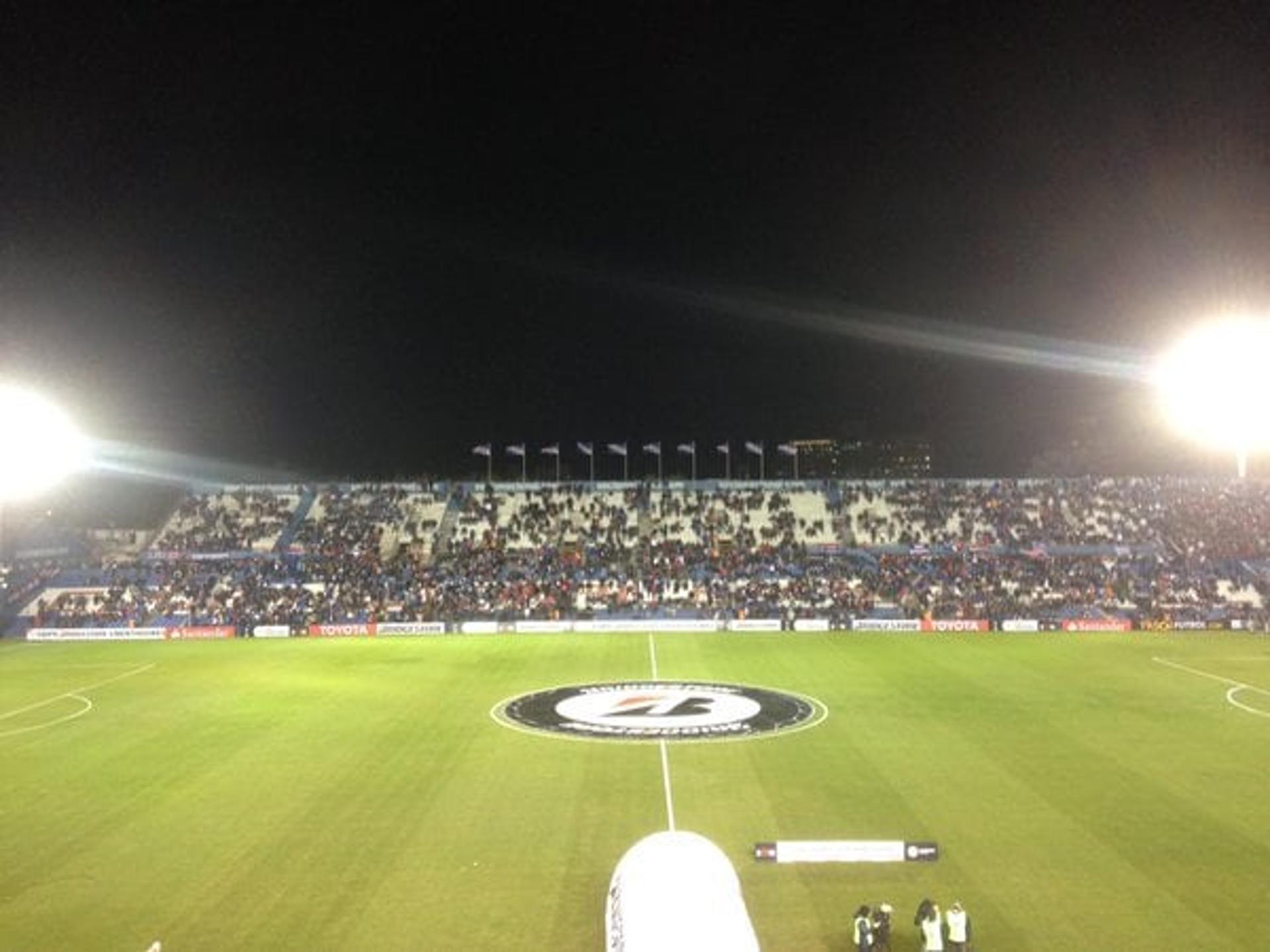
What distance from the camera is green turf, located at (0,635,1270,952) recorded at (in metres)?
15.1

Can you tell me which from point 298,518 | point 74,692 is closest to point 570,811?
point 74,692

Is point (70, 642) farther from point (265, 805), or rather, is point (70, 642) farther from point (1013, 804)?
point (1013, 804)

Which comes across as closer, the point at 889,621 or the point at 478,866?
the point at 478,866

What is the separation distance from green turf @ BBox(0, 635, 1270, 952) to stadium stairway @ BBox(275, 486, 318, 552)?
2959 cm

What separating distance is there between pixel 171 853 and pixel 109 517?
7183 cm

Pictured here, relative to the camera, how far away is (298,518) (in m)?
69.9

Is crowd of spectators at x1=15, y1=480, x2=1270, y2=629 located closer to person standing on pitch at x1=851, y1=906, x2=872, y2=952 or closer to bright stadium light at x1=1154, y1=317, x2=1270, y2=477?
bright stadium light at x1=1154, y1=317, x2=1270, y2=477

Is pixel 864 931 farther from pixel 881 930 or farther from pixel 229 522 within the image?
pixel 229 522

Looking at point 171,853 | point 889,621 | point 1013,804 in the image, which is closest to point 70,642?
point 171,853

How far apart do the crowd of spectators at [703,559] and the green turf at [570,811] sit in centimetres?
1831

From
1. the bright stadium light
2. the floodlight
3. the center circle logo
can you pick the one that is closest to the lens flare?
the bright stadium light

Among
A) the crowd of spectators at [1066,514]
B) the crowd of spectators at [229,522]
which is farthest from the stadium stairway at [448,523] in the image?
the crowd of spectators at [1066,514]

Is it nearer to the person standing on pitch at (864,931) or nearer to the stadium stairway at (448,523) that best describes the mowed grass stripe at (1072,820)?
the person standing on pitch at (864,931)

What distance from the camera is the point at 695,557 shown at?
63219 millimetres
